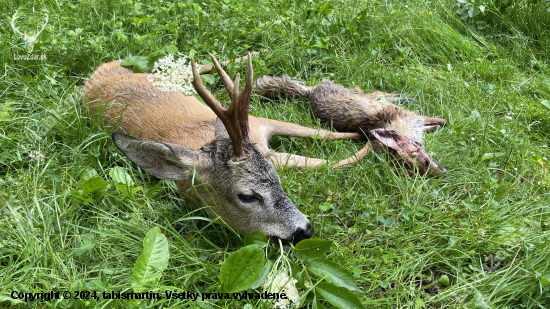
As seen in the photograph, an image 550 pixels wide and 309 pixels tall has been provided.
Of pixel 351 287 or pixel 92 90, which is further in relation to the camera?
pixel 92 90

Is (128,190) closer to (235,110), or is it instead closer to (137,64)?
(235,110)

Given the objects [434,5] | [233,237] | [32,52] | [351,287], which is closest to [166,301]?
[233,237]

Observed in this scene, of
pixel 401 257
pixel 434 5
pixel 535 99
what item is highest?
pixel 434 5

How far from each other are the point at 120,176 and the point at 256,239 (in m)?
1.11

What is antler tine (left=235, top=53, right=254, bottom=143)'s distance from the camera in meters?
2.74

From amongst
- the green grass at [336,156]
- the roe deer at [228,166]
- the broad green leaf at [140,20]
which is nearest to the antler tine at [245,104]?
the roe deer at [228,166]

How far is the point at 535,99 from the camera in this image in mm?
4391

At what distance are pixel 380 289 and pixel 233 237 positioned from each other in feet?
3.04

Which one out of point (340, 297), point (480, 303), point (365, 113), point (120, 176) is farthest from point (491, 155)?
point (120, 176)

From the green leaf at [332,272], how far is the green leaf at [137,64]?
2.51m

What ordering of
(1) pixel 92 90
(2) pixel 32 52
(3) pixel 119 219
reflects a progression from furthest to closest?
1. (2) pixel 32 52
2. (1) pixel 92 90
3. (3) pixel 119 219

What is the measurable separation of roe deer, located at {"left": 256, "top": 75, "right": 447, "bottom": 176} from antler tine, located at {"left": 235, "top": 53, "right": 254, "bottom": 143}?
1231 mm

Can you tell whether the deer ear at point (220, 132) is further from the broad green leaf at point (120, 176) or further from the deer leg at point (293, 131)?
the deer leg at point (293, 131)

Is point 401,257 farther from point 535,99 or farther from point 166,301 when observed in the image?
point 535,99
